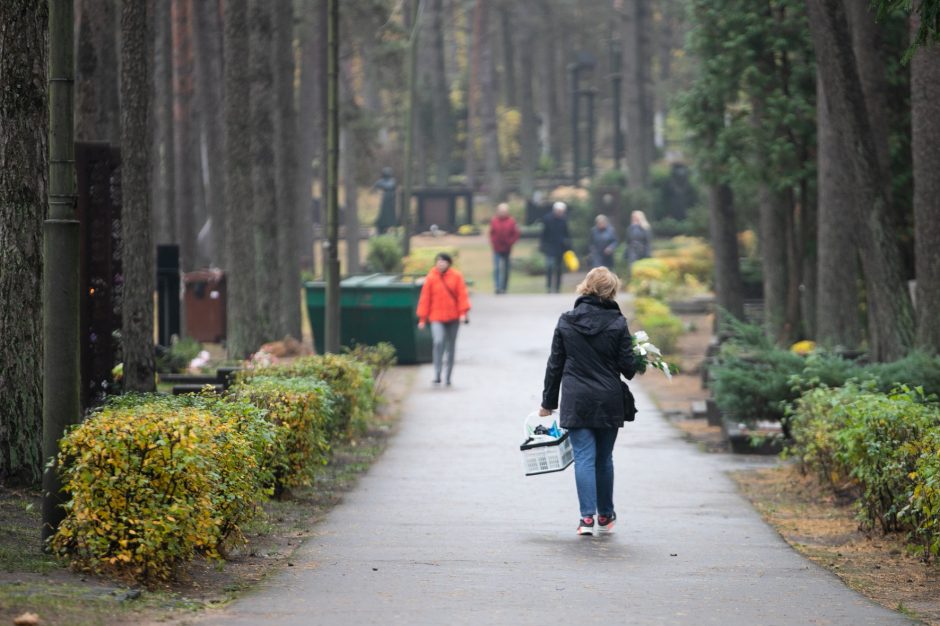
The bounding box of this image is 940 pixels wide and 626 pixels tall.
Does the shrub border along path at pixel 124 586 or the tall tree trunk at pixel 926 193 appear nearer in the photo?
the shrub border along path at pixel 124 586

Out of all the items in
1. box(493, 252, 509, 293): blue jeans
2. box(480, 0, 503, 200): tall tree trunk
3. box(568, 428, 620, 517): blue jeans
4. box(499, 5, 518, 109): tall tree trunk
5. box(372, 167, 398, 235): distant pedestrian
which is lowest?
box(568, 428, 620, 517): blue jeans

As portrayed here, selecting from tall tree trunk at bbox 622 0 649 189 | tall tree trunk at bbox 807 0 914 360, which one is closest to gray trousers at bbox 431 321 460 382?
tall tree trunk at bbox 807 0 914 360

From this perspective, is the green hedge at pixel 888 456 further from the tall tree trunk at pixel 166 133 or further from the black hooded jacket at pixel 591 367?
the tall tree trunk at pixel 166 133

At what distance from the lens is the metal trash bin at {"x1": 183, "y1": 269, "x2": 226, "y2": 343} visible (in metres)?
27.6

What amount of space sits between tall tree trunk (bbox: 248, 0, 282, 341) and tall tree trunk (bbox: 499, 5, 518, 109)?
2092 inches

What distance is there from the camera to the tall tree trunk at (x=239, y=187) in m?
21.8

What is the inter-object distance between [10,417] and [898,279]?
33.4 ft

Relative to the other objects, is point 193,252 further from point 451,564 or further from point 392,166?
point 392,166

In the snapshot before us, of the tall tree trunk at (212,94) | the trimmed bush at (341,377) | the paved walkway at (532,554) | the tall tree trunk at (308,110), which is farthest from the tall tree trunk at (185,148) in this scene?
the paved walkway at (532,554)

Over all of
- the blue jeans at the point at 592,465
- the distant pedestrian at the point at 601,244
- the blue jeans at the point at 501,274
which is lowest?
the blue jeans at the point at 592,465

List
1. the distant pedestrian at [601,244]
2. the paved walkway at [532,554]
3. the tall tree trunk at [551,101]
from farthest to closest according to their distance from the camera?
the tall tree trunk at [551,101], the distant pedestrian at [601,244], the paved walkway at [532,554]

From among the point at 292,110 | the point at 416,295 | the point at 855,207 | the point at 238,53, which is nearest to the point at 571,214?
the point at 292,110

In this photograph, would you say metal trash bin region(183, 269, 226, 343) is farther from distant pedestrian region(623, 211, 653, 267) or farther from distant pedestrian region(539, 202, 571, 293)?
distant pedestrian region(623, 211, 653, 267)

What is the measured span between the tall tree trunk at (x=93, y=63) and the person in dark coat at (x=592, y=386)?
7.16 m
